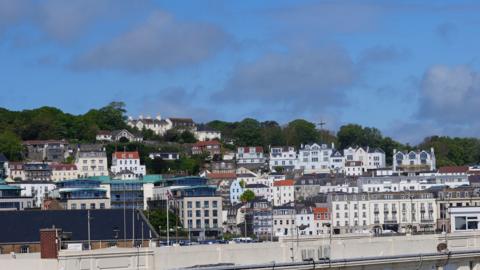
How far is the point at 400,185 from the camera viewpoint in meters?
181

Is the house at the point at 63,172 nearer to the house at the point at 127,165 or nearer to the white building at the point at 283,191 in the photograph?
the house at the point at 127,165

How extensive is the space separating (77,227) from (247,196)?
99.8 m

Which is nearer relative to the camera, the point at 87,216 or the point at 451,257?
the point at 451,257

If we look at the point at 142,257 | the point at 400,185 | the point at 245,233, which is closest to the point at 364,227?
the point at 245,233

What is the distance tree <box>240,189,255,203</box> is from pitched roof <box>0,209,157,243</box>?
92.7m

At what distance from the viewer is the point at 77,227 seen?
8075cm

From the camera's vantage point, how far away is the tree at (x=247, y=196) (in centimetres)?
17885

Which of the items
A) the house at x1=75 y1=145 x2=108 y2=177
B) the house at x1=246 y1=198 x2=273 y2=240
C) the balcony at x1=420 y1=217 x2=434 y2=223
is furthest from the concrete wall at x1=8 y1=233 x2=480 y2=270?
the house at x1=75 y1=145 x2=108 y2=177

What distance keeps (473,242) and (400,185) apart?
142m

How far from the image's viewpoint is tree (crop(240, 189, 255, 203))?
179 m

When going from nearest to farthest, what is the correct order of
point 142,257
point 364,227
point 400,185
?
point 142,257 → point 364,227 → point 400,185


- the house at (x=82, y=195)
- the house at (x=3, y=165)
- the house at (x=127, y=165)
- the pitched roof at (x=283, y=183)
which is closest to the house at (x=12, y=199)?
the house at (x=82, y=195)

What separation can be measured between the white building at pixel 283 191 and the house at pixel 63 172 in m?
24.2

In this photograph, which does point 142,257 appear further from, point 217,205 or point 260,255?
point 217,205
